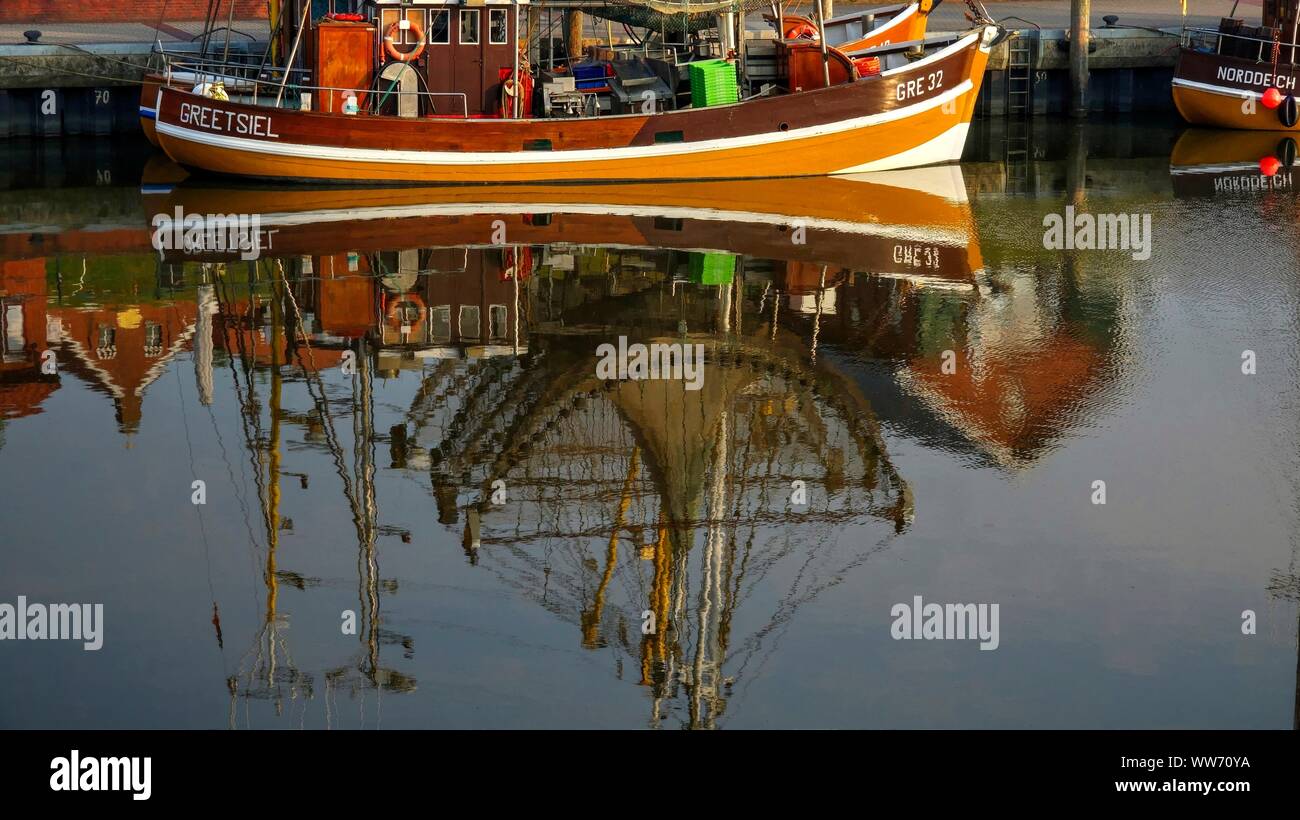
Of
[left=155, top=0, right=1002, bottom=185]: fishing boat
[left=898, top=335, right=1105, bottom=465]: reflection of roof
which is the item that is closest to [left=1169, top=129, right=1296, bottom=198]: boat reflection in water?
[left=155, top=0, right=1002, bottom=185]: fishing boat

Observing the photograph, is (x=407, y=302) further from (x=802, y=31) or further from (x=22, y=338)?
(x=802, y=31)

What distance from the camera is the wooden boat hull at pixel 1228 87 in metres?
32.2

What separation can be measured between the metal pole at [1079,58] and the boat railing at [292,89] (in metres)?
12.9

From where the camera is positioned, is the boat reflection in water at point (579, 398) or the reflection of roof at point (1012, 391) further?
the reflection of roof at point (1012, 391)

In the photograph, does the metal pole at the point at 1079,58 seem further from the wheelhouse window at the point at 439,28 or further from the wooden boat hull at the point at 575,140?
the wheelhouse window at the point at 439,28

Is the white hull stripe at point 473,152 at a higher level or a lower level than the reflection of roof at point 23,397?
higher

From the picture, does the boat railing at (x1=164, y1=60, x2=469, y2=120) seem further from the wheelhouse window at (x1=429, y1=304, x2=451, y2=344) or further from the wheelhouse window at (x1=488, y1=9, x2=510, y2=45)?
the wheelhouse window at (x1=429, y1=304, x2=451, y2=344)

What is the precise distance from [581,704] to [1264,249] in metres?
14.6

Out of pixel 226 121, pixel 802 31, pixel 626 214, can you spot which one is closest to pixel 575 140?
pixel 626 214

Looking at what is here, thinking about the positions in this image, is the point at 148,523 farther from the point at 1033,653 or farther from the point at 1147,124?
the point at 1147,124

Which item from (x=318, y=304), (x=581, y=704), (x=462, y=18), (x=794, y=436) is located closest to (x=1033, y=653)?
(x=581, y=704)

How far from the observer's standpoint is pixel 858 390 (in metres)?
15.4

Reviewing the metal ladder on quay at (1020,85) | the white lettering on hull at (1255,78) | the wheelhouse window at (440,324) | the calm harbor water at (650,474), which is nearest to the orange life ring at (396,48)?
the calm harbor water at (650,474)

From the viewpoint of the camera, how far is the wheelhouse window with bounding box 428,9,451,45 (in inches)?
1035
